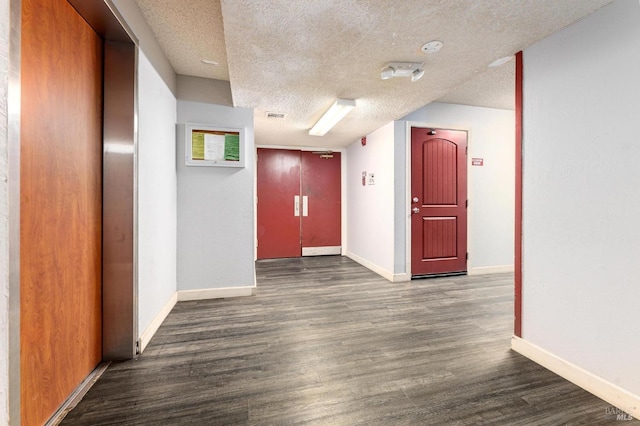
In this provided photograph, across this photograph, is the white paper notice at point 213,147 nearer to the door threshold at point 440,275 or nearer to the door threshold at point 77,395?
the door threshold at point 77,395

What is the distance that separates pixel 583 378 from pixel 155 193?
10.7 feet

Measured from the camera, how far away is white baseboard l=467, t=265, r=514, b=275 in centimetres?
410

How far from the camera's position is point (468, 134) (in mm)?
4062

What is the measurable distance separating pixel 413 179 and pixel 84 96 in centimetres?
361

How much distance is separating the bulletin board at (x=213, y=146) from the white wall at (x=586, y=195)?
2.68 meters

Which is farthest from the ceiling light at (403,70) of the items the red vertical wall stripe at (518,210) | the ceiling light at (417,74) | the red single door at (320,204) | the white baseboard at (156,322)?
the red single door at (320,204)

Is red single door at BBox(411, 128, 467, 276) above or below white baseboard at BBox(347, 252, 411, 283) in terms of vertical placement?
above

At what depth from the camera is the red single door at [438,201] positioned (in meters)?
3.94

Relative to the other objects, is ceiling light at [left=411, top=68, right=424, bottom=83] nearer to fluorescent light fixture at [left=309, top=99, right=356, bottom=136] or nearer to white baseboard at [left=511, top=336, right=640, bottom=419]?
fluorescent light fixture at [left=309, top=99, right=356, bottom=136]

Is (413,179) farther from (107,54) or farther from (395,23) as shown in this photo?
(107,54)

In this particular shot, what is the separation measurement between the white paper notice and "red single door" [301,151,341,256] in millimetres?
2801

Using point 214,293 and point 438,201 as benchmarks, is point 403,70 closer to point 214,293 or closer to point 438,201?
point 438,201

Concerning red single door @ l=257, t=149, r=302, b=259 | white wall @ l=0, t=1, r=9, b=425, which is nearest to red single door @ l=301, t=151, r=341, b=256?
red single door @ l=257, t=149, r=302, b=259

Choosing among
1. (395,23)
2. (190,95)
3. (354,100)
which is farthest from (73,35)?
(354,100)
